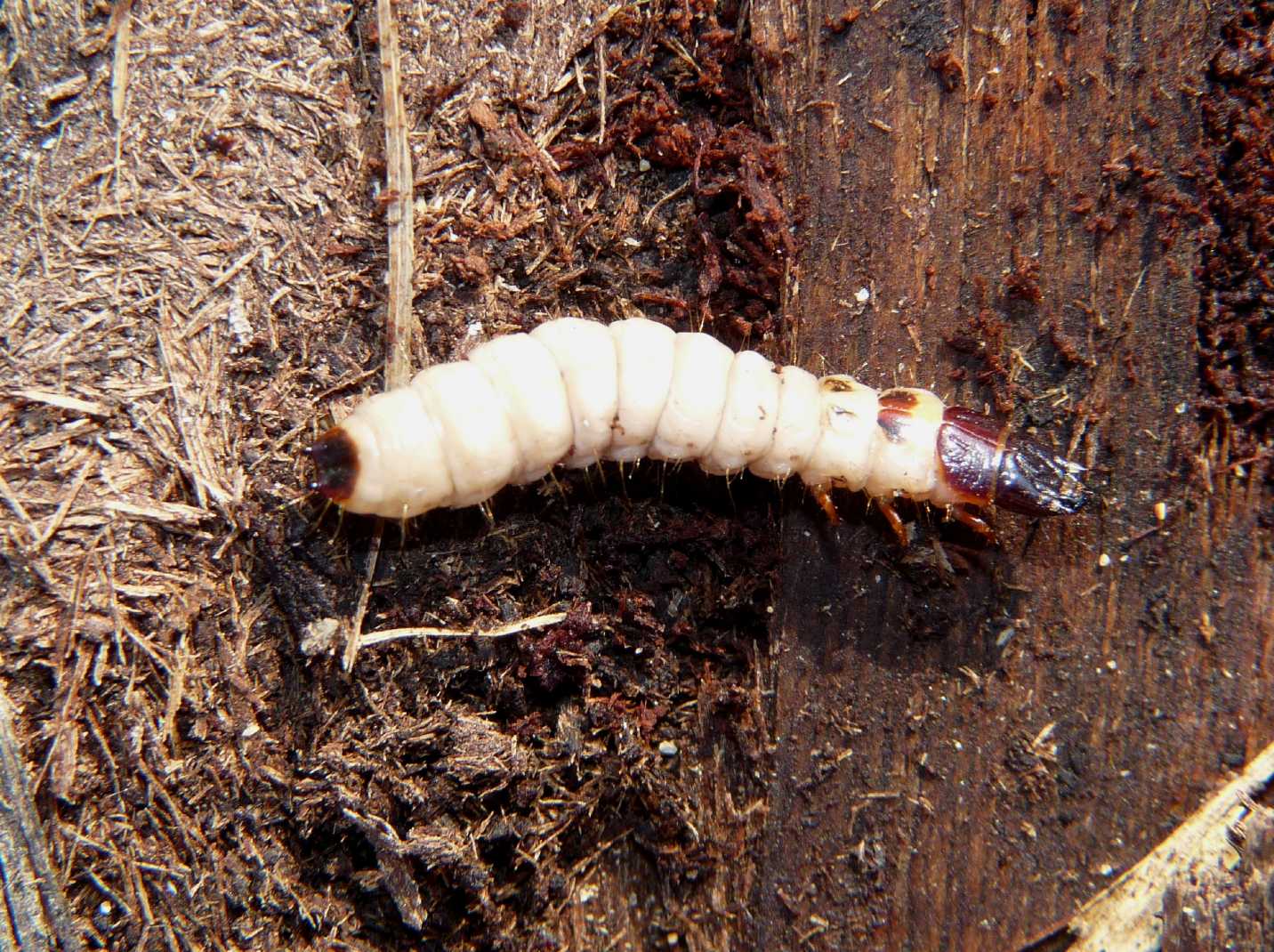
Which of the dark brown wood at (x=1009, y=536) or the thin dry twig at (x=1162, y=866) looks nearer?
the thin dry twig at (x=1162, y=866)

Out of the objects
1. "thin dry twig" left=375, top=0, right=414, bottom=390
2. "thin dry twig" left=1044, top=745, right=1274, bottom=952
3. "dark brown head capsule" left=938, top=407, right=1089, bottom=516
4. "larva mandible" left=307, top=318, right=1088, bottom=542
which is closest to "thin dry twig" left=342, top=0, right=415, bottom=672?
"thin dry twig" left=375, top=0, right=414, bottom=390

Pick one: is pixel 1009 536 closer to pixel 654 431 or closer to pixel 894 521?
pixel 894 521

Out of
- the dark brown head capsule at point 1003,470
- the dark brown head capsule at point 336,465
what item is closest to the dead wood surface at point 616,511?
the dark brown head capsule at point 1003,470

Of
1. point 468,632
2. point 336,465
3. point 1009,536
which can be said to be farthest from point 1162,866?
point 336,465

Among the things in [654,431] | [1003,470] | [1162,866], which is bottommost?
[1162,866]

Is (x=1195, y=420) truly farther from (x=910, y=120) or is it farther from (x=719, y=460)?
(x=719, y=460)

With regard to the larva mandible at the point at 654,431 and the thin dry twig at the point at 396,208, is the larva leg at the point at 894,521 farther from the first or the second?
the thin dry twig at the point at 396,208
